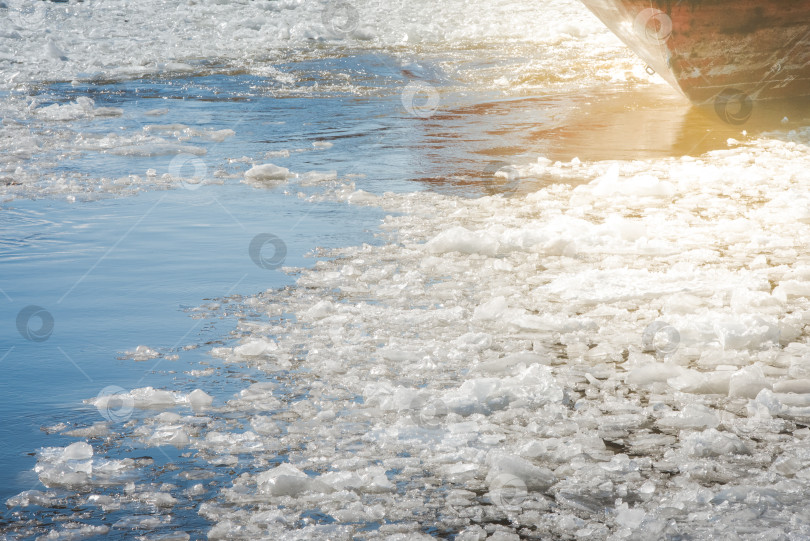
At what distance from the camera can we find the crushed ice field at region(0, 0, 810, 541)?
2223mm

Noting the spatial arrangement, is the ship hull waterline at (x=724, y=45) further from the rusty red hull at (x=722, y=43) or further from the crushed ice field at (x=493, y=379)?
the crushed ice field at (x=493, y=379)

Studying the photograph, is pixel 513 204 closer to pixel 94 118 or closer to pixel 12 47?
pixel 94 118

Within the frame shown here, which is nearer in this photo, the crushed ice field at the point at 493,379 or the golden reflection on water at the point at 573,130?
the crushed ice field at the point at 493,379

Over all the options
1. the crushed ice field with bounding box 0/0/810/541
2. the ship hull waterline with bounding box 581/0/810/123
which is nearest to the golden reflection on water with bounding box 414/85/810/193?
the ship hull waterline with bounding box 581/0/810/123

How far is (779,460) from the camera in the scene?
94.1 inches

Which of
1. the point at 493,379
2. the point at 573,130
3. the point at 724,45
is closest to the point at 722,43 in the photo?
the point at 724,45

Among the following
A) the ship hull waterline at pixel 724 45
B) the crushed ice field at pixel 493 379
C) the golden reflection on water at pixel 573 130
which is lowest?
the crushed ice field at pixel 493 379

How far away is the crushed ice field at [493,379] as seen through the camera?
2.22m

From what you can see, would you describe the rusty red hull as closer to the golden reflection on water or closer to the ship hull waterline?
the ship hull waterline

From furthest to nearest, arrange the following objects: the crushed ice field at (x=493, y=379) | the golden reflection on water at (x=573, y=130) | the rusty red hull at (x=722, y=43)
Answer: the rusty red hull at (x=722, y=43)
the golden reflection on water at (x=573, y=130)
the crushed ice field at (x=493, y=379)

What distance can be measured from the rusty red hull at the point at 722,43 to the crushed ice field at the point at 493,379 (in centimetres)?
Answer: 193

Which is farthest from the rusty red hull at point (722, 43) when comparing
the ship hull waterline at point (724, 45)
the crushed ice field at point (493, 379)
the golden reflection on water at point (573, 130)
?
the crushed ice field at point (493, 379)

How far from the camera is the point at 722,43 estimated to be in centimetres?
777

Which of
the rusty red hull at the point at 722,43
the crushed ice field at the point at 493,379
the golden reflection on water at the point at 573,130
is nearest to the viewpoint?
the crushed ice field at the point at 493,379
